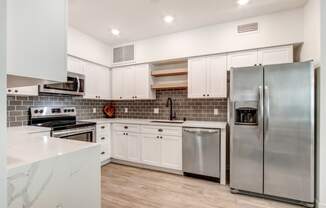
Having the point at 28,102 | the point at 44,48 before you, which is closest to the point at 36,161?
the point at 44,48

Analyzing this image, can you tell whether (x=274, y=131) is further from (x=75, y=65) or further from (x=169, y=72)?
(x=75, y=65)

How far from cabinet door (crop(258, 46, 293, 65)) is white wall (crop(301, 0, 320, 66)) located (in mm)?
197

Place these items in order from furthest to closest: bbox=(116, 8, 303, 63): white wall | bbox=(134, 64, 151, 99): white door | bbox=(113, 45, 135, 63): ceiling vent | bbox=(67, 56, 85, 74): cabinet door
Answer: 1. bbox=(113, 45, 135, 63): ceiling vent
2. bbox=(134, 64, 151, 99): white door
3. bbox=(67, 56, 85, 74): cabinet door
4. bbox=(116, 8, 303, 63): white wall

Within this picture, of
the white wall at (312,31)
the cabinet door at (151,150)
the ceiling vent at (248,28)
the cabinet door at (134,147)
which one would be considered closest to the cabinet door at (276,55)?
the white wall at (312,31)

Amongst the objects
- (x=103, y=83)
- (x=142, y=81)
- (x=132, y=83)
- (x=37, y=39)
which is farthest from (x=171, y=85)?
(x=37, y=39)

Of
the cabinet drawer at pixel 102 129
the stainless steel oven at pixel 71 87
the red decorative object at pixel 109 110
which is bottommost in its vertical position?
the cabinet drawer at pixel 102 129

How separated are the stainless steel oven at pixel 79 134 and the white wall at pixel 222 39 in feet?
5.74

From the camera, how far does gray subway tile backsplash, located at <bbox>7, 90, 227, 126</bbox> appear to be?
269cm

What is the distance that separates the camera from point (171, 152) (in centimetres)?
316

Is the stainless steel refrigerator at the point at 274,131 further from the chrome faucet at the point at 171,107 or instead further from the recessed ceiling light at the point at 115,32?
the recessed ceiling light at the point at 115,32

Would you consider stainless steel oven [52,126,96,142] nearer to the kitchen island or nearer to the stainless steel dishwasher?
the kitchen island

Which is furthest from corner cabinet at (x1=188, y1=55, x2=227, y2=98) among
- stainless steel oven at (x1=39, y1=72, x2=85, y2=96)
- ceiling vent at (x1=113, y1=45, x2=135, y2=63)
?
stainless steel oven at (x1=39, y1=72, x2=85, y2=96)

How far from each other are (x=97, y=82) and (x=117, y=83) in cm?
47

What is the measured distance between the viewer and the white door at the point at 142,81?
374 cm
